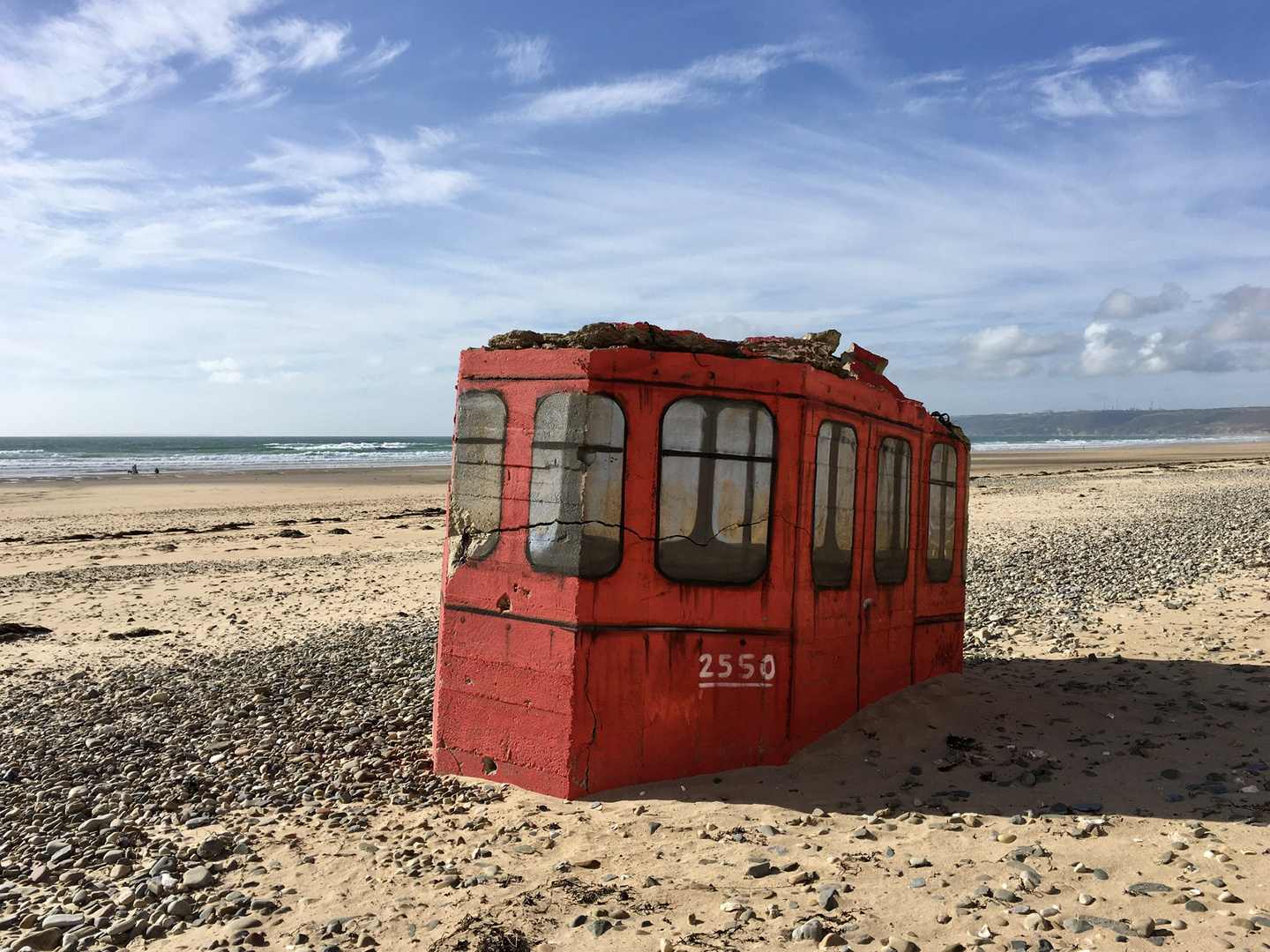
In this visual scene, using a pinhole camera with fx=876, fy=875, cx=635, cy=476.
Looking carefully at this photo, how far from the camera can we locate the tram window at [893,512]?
6957 mm

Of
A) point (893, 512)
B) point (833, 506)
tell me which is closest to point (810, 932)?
point (833, 506)

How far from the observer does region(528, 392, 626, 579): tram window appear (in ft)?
17.9

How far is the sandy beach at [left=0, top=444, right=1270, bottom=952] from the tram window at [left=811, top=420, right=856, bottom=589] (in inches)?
47.4

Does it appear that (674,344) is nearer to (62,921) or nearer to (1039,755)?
(1039,755)

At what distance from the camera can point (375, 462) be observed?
55.9m

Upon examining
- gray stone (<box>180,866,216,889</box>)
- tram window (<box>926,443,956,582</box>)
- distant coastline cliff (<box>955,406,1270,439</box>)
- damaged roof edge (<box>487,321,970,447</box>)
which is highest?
distant coastline cliff (<box>955,406,1270,439</box>)

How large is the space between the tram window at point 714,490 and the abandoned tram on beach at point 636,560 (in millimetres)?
12

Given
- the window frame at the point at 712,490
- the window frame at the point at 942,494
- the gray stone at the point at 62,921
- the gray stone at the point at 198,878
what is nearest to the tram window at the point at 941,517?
the window frame at the point at 942,494

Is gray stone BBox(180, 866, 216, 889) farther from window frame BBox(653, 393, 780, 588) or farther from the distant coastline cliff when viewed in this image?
the distant coastline cliff

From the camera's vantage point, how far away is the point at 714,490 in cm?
569

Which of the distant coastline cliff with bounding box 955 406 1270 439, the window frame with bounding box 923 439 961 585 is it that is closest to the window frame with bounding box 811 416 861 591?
the window frame with bounding box 923 439 961 585

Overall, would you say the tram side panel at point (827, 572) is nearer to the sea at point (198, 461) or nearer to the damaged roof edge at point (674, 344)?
the damaged roof edge at point (674, 344)

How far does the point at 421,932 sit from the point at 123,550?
16.7 meters

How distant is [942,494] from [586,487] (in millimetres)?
4065
